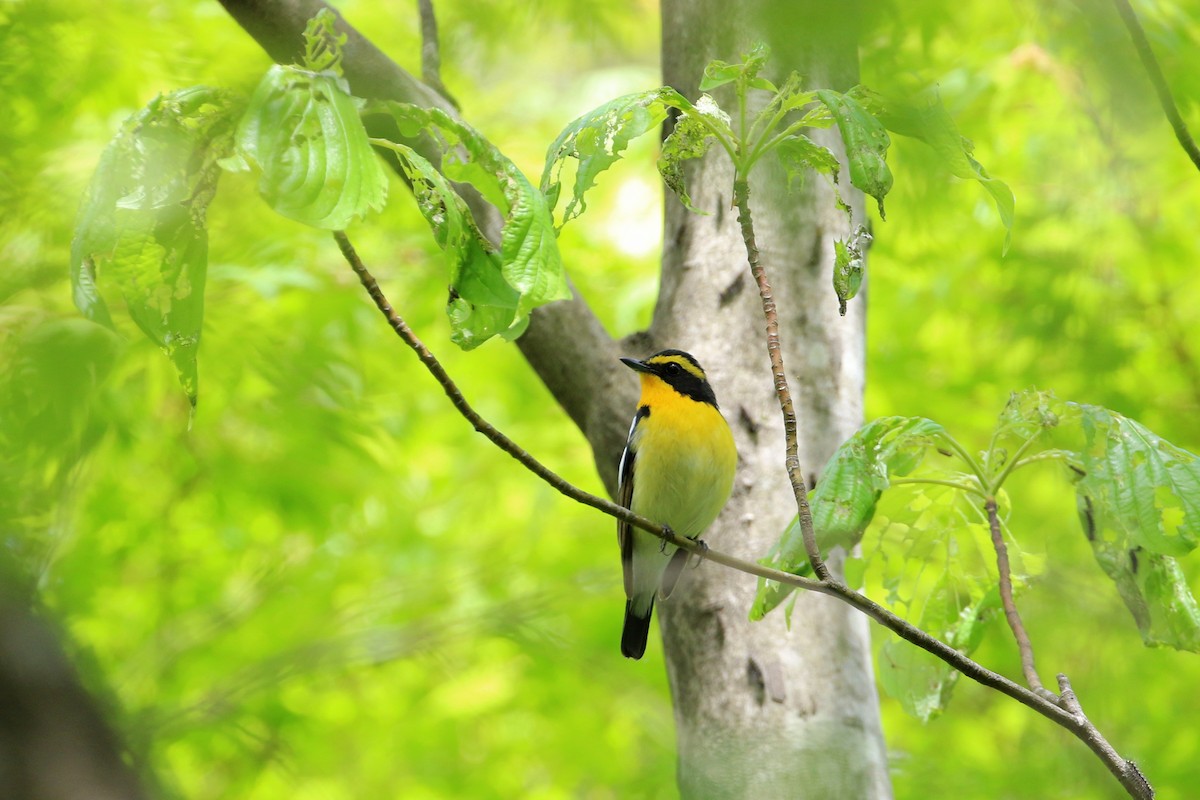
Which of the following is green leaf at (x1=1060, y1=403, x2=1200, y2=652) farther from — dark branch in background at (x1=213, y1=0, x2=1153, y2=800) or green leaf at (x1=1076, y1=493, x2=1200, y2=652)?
dark branch in background at (x1=213, y1=0, x2=1153, y2=800)

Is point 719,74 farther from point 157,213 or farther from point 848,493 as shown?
point 157,213

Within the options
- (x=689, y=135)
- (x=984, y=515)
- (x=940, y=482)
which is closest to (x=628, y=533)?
(x=984, y=515)

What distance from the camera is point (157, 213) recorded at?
198 cm

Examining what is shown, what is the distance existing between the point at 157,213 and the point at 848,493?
5.70 ft

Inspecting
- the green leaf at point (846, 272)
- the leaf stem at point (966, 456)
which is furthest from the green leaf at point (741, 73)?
the leaf stem at point (966, 456)

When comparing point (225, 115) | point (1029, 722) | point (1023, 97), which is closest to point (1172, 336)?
point (1023, 97)

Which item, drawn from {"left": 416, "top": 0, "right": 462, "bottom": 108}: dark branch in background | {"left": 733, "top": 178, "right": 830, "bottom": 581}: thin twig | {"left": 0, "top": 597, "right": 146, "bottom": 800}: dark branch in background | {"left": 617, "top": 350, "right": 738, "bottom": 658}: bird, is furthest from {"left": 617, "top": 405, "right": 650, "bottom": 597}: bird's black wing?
{"left": 0, "top": 597, "right": 146, "bottom": 800}: dark branch in background

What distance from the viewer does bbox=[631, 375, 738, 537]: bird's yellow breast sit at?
4.62 metres

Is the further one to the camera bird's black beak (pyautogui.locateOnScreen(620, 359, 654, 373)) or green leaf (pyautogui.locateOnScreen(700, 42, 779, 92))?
bird's black beak (pyautogui.locateOnScreen(620, 359, 654, 373))

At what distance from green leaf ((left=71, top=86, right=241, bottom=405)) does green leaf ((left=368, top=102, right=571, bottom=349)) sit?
37cm

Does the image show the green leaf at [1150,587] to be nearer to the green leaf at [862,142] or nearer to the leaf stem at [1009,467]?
the leaf stem at [1009,467]

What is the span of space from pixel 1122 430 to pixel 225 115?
2.23 m

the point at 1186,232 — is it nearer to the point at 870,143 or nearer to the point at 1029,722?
the point at 1029,722

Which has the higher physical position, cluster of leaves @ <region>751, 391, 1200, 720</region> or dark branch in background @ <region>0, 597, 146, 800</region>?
dark branch in background @ <region>0, 597, 146, 800</region>
